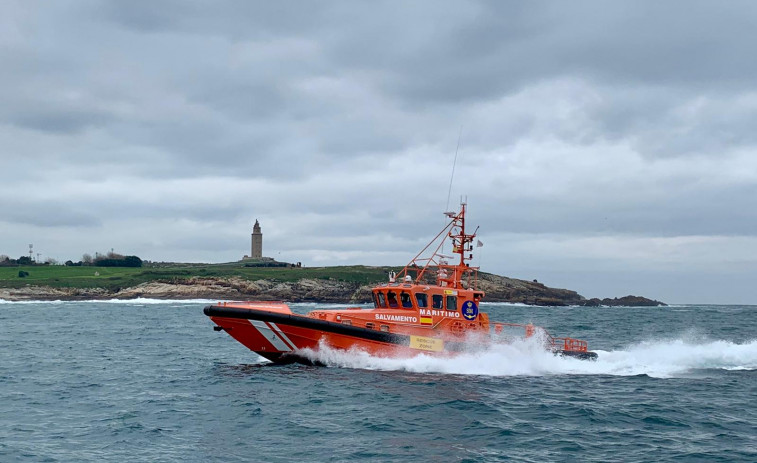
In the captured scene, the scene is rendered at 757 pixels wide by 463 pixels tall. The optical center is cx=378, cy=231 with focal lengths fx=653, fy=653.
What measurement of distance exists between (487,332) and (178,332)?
898 inches

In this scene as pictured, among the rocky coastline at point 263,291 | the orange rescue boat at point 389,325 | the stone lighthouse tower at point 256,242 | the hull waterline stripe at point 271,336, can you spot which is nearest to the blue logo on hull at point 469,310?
the orange rescue boat at point 389,325

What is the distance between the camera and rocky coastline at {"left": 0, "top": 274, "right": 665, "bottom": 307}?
311ft

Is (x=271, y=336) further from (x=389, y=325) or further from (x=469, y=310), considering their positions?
(x=469, y=310)

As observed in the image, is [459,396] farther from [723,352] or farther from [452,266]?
[723,352]

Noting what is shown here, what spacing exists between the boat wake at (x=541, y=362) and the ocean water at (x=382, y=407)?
0.05 metres

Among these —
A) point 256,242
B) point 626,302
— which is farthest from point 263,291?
point 626,302

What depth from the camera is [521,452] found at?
43.0 feet

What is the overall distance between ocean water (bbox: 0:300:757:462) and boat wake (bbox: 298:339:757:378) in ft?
0.17

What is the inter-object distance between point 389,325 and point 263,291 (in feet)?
261

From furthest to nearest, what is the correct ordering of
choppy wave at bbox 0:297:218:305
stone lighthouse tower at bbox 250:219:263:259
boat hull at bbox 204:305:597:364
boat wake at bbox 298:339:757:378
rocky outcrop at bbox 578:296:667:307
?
stone lighthouse tower at bbox 250:219:263:259 → rocky outcrop at bbox 578:296:667:307 → choppy wave at bbox 0:297:218:305 → boat wake at bbox 298:339:757:378 → boat hull at bbox 204:305:597:364

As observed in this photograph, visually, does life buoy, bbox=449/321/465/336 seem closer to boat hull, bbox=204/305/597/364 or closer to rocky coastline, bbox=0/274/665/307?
boat hull, bbox=204/305/597/364

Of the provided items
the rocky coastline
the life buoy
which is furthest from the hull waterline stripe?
the rocky coastline

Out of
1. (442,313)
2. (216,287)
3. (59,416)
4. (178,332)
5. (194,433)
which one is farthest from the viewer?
(216,287)

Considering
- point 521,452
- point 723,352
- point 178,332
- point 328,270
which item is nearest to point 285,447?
point 521,452
